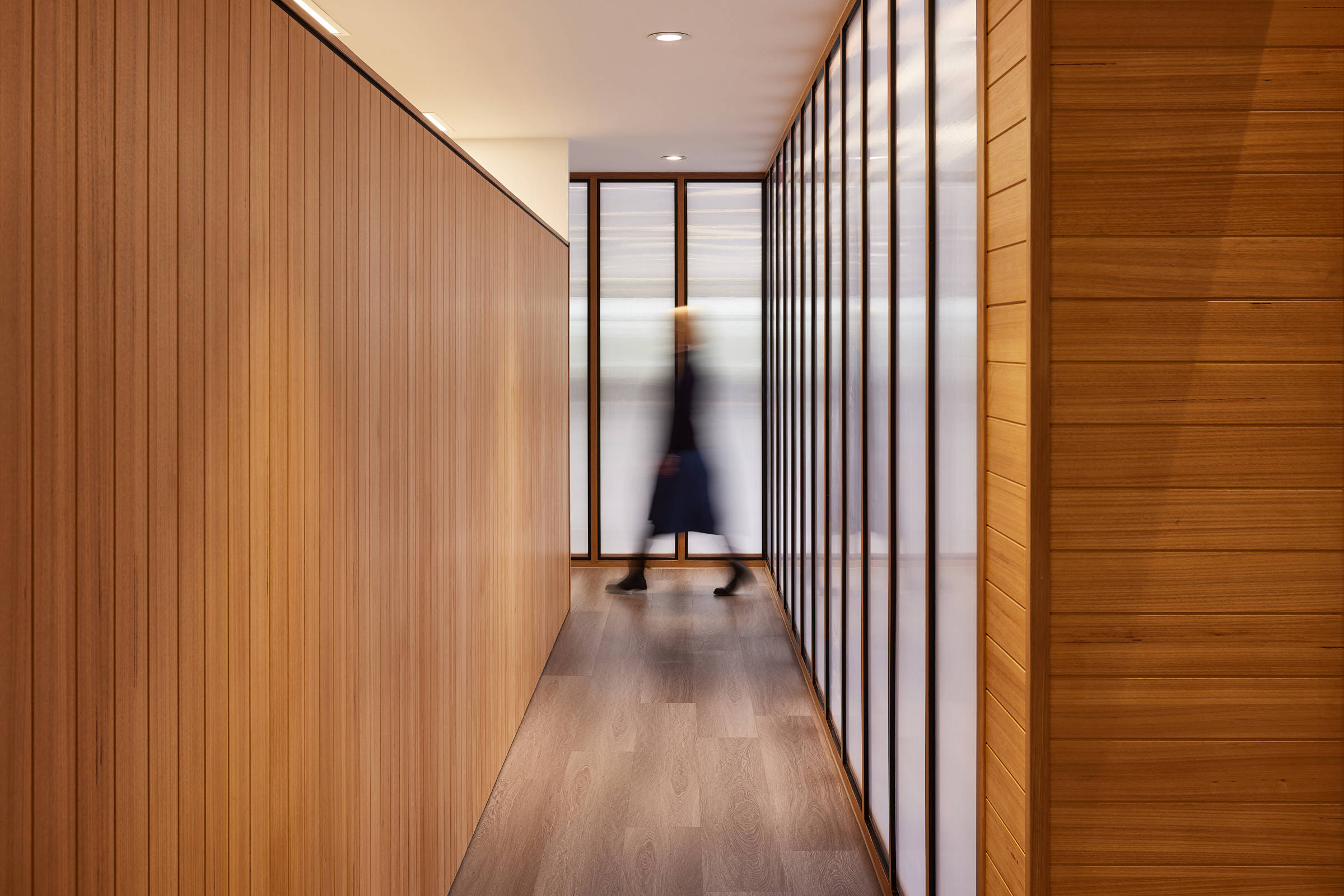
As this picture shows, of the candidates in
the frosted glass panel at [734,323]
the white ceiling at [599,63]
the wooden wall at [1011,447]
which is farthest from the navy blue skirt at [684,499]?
the wooden wall at [1011,447]

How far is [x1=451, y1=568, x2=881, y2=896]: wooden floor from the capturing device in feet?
8.57

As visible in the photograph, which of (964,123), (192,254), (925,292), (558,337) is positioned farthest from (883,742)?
(558,337)

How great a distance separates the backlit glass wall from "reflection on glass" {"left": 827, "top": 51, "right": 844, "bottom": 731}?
0.05ft

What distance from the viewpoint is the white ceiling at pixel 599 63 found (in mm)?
3252

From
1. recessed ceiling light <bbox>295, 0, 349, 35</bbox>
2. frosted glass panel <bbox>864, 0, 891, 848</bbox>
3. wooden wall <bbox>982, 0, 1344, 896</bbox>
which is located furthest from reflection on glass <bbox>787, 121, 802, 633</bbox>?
wooden wall <bbox>982, 0, 1344, 896</bbox>

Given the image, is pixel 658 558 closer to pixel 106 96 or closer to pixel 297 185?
pixel 297 185

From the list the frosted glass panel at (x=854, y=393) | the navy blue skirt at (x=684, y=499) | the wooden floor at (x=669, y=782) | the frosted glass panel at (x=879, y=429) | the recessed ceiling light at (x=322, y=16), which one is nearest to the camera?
the frosted glass panel at (x=879, y=429)

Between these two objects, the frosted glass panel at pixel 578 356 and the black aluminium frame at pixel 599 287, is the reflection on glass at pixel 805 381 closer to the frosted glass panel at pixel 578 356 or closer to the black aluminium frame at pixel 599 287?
the black aluminium frame at pixel 599 287

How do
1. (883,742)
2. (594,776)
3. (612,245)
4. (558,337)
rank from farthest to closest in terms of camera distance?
1. (612,245)
2. (558,337)
3. (594,776)
4. (883,742)

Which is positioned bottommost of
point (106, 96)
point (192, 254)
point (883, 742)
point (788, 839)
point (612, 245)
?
point (788, 839)

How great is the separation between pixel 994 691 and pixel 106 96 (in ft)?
4.66

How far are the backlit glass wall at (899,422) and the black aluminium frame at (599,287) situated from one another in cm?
235

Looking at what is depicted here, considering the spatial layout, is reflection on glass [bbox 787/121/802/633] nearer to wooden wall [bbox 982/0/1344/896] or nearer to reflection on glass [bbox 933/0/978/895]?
reflection on glass [bbox 933/0/978/895]

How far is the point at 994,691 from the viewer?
1.52m
